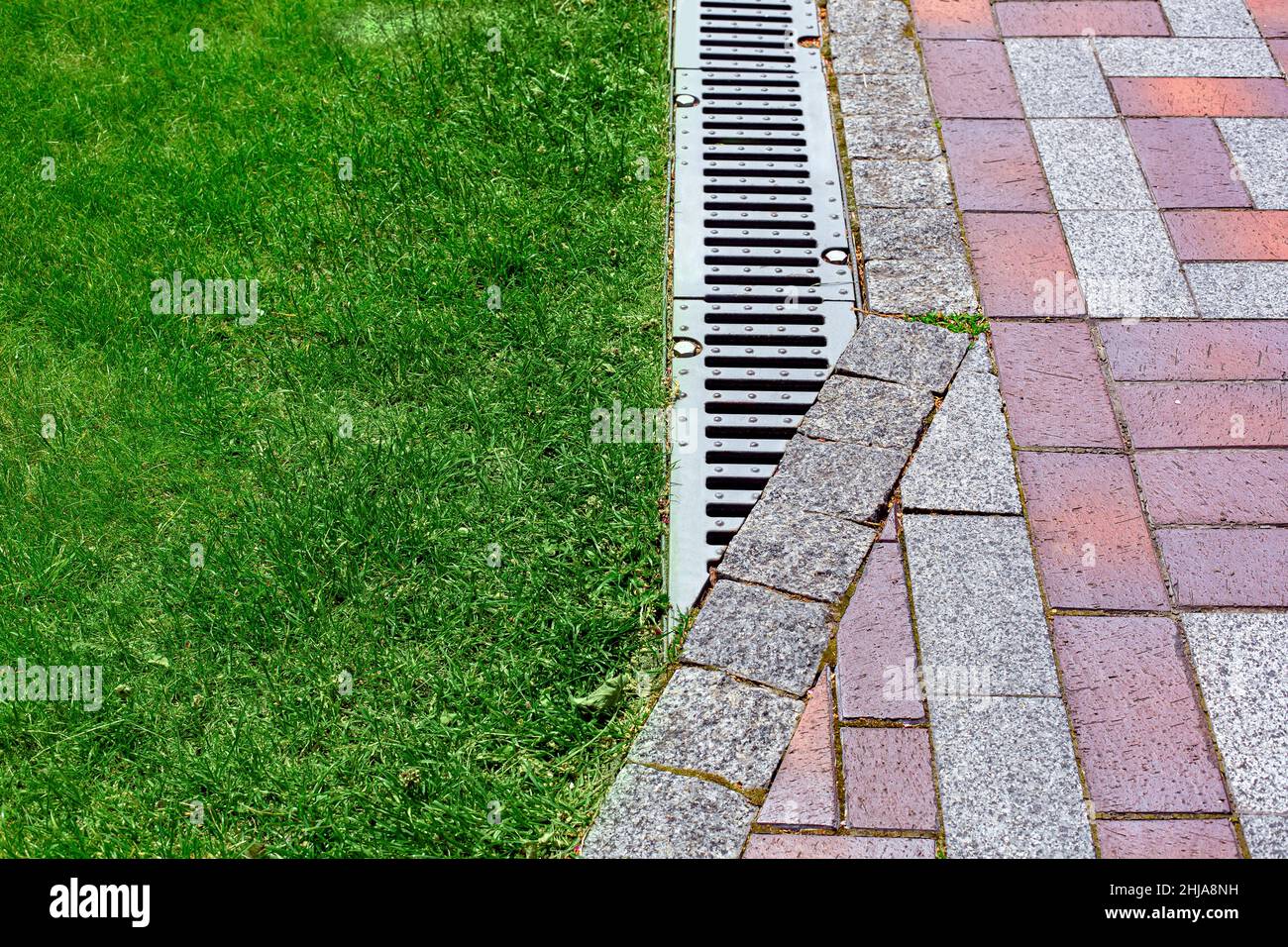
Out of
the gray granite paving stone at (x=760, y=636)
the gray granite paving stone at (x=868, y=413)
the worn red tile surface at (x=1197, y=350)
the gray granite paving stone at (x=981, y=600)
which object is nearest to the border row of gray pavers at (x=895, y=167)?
the gray granite paving stone at (x=868, y=413)

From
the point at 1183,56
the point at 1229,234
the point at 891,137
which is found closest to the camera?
the point at 1229,234

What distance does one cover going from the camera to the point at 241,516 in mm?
3141

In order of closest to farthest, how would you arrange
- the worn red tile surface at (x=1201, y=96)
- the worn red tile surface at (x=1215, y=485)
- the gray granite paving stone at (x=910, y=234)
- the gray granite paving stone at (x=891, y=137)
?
the worn red tile surface at (x=1215, y=485), the gray granite paving stone at (x=910, y=234), the gray granite paving stone at (x=891, y=137), the worn red tile surface at (x=1201, y=96)

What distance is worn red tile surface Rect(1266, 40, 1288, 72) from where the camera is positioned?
457 cm

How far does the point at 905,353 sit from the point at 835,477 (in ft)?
1.80

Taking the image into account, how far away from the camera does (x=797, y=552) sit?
9.93ft

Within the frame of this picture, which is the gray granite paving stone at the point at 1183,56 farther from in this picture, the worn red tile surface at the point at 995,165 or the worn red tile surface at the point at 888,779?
the worn red tile surface at the point at 888,779

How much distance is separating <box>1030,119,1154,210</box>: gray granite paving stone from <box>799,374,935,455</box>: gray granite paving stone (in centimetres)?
110

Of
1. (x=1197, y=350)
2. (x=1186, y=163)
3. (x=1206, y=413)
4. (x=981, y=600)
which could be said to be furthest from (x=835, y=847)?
(x=1186, y=163)

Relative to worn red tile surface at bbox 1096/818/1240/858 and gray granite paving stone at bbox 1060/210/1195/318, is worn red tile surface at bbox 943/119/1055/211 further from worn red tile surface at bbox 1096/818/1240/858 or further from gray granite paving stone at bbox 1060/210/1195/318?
worn red tile surface at bbox 1096/818/1240/858

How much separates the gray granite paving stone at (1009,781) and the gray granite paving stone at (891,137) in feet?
7.30

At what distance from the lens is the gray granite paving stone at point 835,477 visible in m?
3.12

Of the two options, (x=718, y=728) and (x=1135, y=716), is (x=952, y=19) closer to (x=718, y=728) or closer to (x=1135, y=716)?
(x=1135, y=716)

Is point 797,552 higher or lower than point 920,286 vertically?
lower
